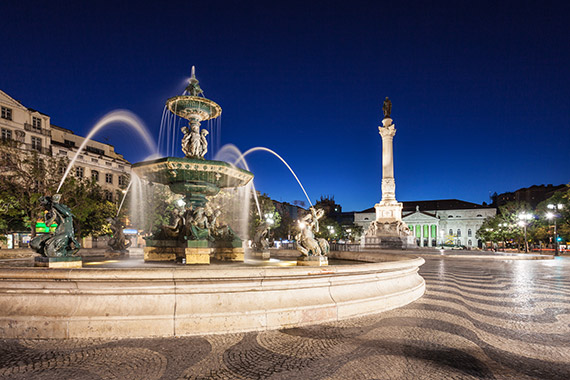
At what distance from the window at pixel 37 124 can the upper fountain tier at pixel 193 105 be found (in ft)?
126

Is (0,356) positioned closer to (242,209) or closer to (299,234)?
(299,234)

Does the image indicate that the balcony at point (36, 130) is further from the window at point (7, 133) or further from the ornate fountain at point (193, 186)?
the ornate fountain at point (193, 186)

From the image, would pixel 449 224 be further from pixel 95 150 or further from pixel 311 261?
pixel 311 261

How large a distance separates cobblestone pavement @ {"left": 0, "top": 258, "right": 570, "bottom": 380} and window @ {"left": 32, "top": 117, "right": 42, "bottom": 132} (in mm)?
44468

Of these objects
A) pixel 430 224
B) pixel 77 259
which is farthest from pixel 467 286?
pixel 430 224

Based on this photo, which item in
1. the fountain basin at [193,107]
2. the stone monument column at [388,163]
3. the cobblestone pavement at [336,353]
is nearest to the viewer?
the cobblestone pavement at [336,353]

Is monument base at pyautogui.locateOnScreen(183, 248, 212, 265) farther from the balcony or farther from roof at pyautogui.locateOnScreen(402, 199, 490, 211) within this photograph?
roof at pyautogui.locateOnScreen(402, 199, 490, 211)

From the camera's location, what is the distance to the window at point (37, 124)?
128 feet

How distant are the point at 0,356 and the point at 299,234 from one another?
521cm

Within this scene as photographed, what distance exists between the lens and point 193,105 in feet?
33.8

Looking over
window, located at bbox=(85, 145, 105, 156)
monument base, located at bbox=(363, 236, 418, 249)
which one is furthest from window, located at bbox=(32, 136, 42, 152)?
monument base, located at bbox=(363, 236, 418, 249)

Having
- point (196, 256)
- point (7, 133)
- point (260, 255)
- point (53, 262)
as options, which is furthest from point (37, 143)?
point (53, 262)

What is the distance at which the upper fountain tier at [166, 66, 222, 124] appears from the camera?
1005cm

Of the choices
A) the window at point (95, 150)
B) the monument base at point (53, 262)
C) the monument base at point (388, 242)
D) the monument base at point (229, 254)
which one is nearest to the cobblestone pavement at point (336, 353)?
the monument base at point (53, 262)
